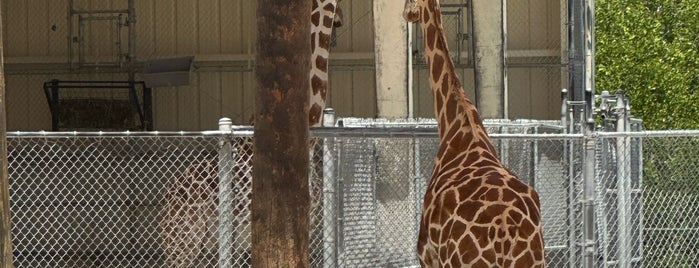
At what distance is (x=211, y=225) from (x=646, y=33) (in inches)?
408

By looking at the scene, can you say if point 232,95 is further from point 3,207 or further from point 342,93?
point 3,207

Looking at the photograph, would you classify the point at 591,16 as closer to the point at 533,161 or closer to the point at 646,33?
the point at 533,161

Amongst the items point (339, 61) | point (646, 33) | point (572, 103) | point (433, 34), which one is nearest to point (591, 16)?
point (572, 103)

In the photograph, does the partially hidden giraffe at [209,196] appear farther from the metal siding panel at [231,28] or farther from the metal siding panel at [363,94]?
the metal siding panel at [231,28]

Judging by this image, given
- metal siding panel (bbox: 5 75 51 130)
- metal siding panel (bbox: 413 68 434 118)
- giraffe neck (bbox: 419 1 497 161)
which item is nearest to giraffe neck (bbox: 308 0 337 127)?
giraffe neck (bbox: 419 1 497 161)

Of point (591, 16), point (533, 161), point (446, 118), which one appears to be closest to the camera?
point (446, 118)

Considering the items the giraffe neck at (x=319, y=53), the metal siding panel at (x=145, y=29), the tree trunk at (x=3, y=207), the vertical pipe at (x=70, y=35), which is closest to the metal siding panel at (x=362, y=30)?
→ the metal siding panel at (x=145, y=29)

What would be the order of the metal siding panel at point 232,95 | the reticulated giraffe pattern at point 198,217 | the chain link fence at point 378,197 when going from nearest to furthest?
the chain link fence at point 378,197, the reticulated giraffe pattern at point 198,217, the metal siding panel at point 232,95

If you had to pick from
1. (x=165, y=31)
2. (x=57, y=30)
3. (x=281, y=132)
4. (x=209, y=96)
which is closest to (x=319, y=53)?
(x=281, y=132)

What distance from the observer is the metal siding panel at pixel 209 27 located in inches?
778

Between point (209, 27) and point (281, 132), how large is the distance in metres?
14.3

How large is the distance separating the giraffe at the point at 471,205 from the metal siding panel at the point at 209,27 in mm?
12502

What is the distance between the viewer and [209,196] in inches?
356

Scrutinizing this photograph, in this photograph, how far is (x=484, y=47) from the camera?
1247 centimetres
